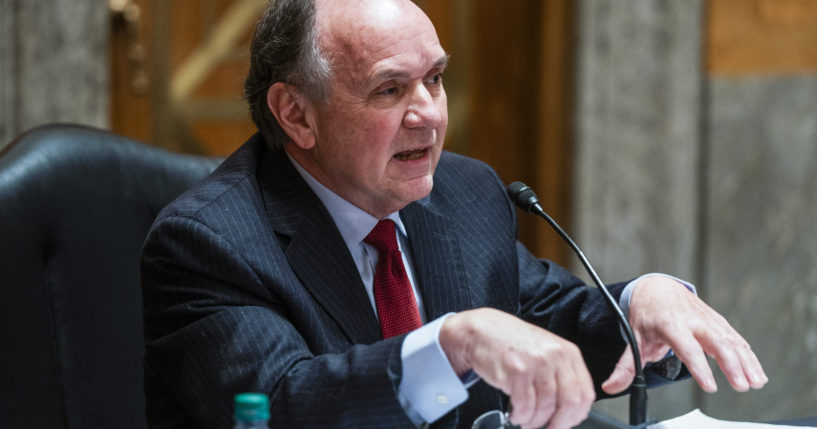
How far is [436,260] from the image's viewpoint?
165 cm

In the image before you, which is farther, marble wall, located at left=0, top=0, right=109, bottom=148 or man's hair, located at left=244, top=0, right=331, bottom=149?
marble wall, located at left=0, top=0, right=109, bottom=148

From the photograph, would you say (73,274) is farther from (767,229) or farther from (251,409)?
(767,229)

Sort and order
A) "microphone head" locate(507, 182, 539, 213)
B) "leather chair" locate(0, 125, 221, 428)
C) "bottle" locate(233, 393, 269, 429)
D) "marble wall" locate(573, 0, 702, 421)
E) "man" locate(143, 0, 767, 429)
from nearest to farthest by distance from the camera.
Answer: "bottle" locate(233, 393, 269, 429)
"man" locate(143, 0, 767, 429)
"microphone head" locate(507, 182, 539, 213)
"leather chair" locate(0, 125, 221, 428)
"marble wall" locate(573, 0, 702, 421)

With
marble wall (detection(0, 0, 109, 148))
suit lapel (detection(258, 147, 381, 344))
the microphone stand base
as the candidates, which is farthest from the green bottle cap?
marble wall (detection(0, 0, 109, 148))

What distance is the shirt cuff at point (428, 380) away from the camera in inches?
45.0

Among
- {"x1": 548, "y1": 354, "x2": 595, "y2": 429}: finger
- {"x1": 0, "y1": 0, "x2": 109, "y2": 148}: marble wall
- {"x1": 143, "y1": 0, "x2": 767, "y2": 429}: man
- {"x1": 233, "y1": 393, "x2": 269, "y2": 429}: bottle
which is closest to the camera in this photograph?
{"x1": 233, "y1": 393, "x2": 269, "y2": 429}: bottle

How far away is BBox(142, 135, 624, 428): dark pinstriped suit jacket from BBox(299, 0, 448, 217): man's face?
0.34ft

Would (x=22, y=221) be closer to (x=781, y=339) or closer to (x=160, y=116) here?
(x=160, y=116)

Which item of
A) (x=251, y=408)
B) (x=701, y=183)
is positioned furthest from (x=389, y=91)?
(x=701, y=183)

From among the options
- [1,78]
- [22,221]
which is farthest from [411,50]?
[1,78]

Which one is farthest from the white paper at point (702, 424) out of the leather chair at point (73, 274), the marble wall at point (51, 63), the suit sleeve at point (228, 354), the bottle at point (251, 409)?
the marble wall at point (51, 63)

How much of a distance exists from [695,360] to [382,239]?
0.54 m

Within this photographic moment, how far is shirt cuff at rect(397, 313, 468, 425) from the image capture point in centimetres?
114

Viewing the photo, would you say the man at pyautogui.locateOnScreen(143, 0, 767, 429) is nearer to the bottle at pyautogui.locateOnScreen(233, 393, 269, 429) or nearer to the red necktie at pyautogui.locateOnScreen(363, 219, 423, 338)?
the red necktie at pyautogui.locateOnScreen(363, 219, 423, 338)
